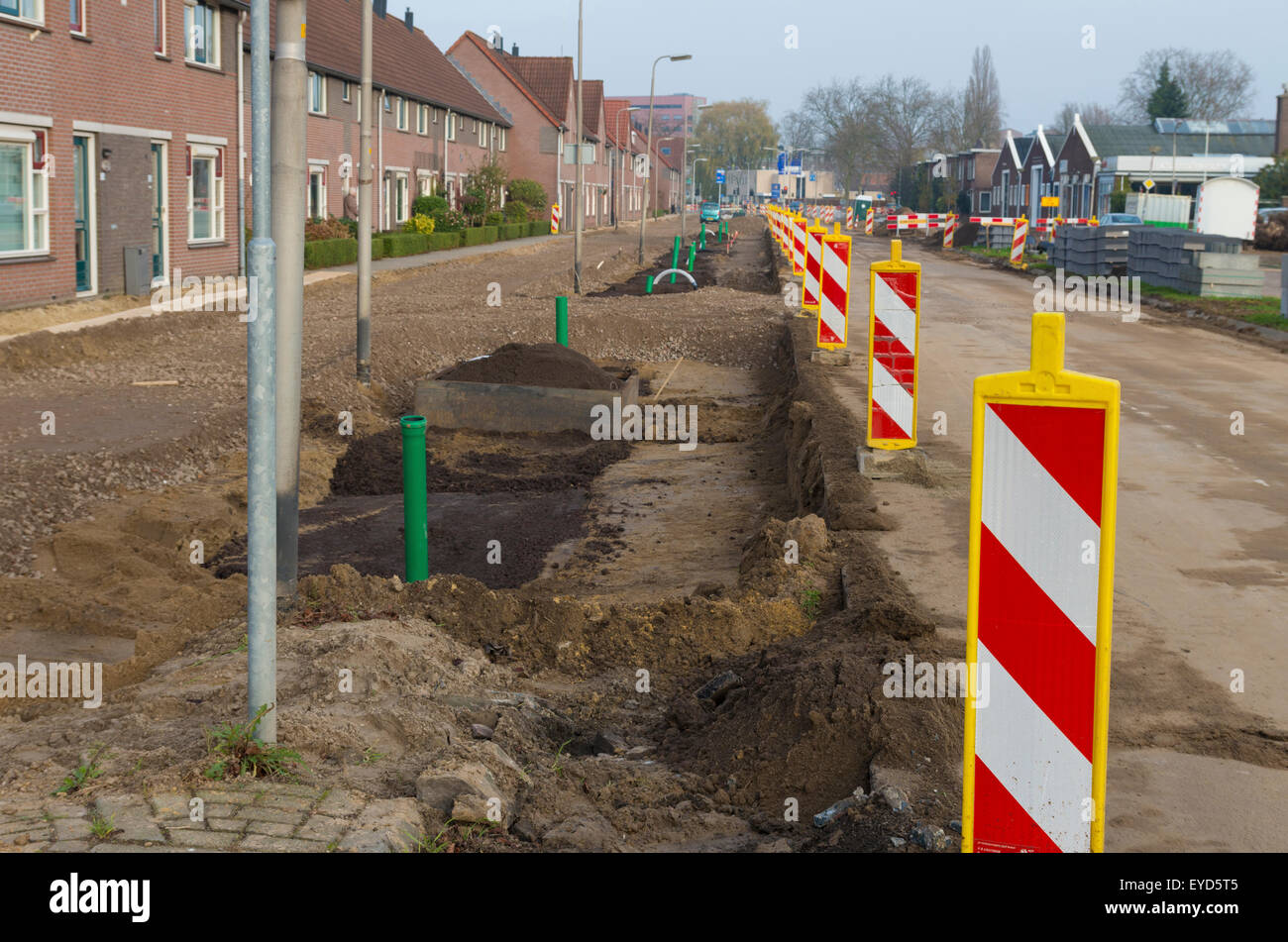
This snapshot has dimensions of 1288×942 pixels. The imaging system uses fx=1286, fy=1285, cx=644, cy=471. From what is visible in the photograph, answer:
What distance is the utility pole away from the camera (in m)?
6.01

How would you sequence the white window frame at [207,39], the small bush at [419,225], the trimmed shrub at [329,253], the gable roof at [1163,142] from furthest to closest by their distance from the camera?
the gable roof at [1163,142] < the small bush at [419,225] < the trimmed shrub at [329,253] < the white window frame at [207,39]

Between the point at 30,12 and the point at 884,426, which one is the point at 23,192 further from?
the point at 884,426

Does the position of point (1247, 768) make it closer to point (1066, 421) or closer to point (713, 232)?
point (1066, 421)

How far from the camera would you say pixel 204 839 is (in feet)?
12.0

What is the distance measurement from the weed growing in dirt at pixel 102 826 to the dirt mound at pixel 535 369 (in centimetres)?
1092

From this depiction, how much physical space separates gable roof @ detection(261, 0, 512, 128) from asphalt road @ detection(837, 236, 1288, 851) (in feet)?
73.6

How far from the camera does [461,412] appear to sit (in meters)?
14.4

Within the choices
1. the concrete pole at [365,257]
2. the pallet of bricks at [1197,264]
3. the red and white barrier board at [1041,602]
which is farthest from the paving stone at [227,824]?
the pallet of bricks at [1197,264]

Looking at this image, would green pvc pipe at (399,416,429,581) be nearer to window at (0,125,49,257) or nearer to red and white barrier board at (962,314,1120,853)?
red and white barrier board at (962,314,1120,853)

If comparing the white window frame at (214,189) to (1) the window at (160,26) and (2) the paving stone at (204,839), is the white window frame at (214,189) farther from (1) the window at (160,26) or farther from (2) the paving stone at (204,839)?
(2) the paving stone at (204,839)

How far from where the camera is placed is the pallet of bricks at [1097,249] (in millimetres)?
31666

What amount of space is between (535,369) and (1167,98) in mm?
79289

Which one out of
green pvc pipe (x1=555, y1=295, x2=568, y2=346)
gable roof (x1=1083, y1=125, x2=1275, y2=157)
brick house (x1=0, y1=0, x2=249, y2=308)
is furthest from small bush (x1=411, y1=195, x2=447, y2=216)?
gable roof (x1=1083, y1=125, x2=1275, y2=157)

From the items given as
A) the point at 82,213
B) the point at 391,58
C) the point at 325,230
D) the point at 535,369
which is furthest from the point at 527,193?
the point at 535,369
